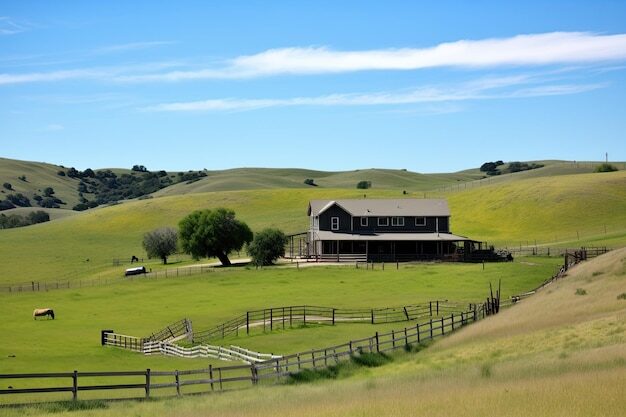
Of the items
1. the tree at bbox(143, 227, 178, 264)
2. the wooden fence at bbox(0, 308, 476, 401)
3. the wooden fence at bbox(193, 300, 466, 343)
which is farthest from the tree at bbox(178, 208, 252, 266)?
the wooden fence at bbox(0, 308, 476, 401)

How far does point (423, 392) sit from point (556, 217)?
4101 inches

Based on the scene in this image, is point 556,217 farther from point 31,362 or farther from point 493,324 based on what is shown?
point 31,362

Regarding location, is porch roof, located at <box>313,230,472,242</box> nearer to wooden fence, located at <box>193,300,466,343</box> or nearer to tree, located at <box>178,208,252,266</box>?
tree, located at <box>178,208,252,266</box>

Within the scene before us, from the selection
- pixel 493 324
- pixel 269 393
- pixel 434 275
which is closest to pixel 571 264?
pixel 434 275

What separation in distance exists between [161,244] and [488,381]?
9127 cm

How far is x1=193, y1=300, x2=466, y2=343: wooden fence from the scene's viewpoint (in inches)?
2183

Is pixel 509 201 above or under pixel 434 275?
above

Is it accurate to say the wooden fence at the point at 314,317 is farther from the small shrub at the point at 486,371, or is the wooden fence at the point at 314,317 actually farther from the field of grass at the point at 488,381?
the small shrub at the point at 486,371

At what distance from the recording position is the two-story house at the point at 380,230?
101125mm

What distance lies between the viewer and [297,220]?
13938 cm

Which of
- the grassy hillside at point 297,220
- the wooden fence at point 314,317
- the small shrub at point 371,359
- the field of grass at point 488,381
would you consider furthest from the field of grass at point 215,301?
the grassy hillside at point 297,220

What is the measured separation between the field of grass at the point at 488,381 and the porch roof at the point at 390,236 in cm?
5180

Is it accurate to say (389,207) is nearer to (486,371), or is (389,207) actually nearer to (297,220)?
(297,220)

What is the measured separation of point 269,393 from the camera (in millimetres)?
30453
